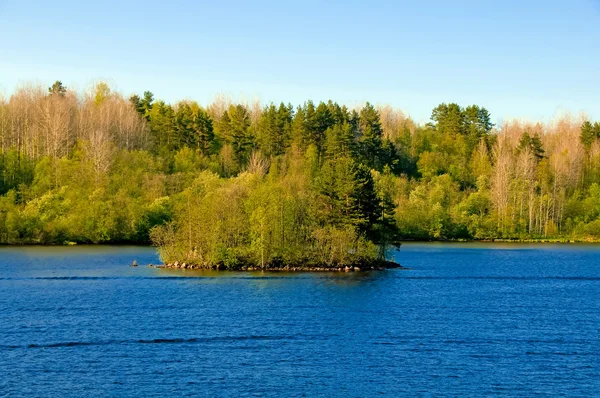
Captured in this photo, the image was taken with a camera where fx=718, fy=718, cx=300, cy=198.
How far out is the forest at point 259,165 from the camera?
107 m

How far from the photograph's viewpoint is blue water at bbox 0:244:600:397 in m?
30.0

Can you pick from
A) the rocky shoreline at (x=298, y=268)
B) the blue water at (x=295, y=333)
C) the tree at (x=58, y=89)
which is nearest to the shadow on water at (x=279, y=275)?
the blue water at (x=295, y=333)

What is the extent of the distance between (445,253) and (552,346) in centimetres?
5840

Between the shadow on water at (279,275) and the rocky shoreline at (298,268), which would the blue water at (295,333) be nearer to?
the shadow on water at (279,275)

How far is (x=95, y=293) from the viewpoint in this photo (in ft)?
177

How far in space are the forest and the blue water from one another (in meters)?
20.5

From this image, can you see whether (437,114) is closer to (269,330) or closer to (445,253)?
(445,253)

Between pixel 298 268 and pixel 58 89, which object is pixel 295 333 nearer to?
pixel 298 268

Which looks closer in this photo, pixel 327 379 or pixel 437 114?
pixel 327 379

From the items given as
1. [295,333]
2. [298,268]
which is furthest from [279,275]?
[295,333]

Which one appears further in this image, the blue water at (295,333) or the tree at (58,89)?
the tree at (58,89)

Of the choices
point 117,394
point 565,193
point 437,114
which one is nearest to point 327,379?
point 117,394

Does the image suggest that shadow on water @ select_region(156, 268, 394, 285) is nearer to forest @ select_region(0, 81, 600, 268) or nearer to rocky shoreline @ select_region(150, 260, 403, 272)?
rocky shoreline @ select_region(150, 260, 403, 272)

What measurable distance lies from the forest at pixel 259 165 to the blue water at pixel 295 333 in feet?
67.3
